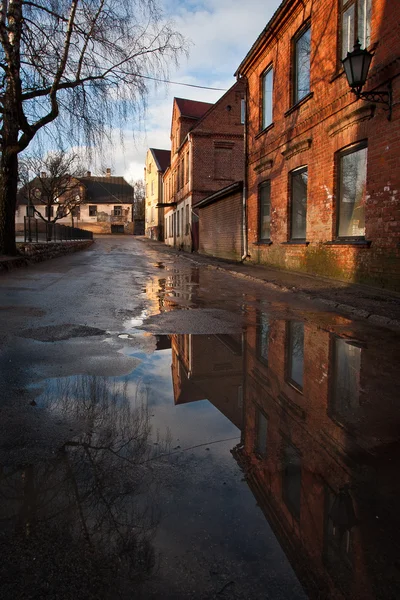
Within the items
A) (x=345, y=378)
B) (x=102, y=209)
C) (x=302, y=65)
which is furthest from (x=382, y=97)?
(x=102, y=209)

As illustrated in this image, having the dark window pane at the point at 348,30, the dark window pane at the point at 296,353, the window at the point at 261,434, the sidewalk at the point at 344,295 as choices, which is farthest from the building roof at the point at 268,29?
the window at the point at 261,434

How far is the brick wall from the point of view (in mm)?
19094

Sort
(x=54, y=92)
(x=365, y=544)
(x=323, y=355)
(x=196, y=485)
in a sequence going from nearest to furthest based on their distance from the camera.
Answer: (x=365, y=544) < (x=196, y=485) < (x=323, y=355) < (x=54, y=92)

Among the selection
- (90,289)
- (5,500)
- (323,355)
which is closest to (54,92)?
(90,289)

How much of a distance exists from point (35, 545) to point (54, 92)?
14.6 m

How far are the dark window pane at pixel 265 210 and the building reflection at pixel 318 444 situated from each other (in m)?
10.9

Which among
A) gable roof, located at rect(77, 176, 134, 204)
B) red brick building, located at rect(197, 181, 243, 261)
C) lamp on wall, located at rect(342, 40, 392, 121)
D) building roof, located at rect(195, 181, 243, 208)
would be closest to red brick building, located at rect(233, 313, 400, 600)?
lamp on wall, located at rect(342, 40, 392, 121)

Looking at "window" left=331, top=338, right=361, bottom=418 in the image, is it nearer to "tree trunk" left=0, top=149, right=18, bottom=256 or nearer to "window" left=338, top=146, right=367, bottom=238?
"window" left=338, top=146, right=367, bottom=238

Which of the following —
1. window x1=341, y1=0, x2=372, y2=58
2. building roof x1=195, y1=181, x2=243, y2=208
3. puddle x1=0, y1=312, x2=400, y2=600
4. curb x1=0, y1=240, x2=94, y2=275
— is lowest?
puddle x1=0, y1=312, x2=400, y2=600

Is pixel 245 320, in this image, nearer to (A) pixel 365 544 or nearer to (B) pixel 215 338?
(B) pixel 215 338

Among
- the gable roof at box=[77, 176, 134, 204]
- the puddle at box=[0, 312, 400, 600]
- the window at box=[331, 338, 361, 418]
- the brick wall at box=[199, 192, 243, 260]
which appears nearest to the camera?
the puddle at box=[0, 312, 400, 600]

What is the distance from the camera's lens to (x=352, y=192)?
1001 centimetres

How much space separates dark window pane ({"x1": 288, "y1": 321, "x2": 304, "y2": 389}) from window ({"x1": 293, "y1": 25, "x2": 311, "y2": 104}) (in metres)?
8.57

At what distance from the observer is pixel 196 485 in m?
2.25
